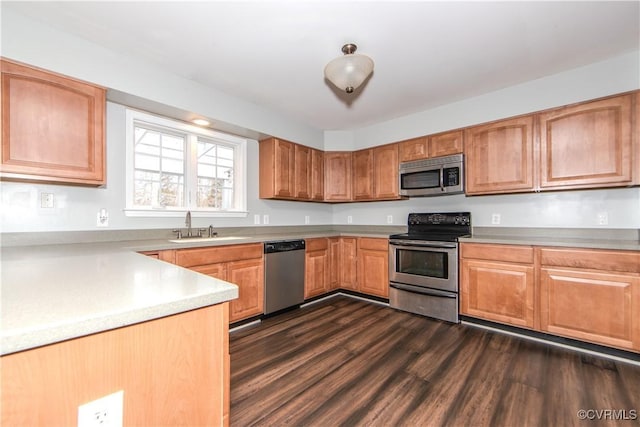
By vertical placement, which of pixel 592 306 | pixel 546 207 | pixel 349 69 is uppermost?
pixel 349 69

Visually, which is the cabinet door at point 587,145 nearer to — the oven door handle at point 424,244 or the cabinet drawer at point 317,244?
the oven door handle at point 424,244

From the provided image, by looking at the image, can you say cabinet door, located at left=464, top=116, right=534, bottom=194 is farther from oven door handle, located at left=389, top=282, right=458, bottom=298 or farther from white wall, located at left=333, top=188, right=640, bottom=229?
oven door handle, located at left=389, top=282, right=458, bottom=298

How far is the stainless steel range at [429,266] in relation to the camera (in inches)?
114

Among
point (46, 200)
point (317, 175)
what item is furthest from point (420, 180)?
point (46, 200)

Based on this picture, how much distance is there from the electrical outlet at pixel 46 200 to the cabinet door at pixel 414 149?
3.55m

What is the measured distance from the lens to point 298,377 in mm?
1910

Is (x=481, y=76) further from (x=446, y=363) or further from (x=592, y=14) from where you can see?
(x=446, y=363)

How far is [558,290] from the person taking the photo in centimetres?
233

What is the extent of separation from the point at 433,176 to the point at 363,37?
183cm

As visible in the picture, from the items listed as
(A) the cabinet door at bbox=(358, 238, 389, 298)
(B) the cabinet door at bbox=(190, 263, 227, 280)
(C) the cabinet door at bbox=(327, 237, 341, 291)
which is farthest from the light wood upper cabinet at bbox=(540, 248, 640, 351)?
(B) the cabinet door at bbox=(190, 263, 227, 280)

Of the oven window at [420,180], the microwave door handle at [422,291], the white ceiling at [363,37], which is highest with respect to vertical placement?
the white ceiling at [363,37]

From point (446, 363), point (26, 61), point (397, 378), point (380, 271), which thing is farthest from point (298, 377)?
point (26, 61)

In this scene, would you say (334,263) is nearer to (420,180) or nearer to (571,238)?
(420,180)

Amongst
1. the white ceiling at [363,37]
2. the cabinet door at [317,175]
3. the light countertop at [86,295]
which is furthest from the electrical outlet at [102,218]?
the cabinet door at [317,175]
